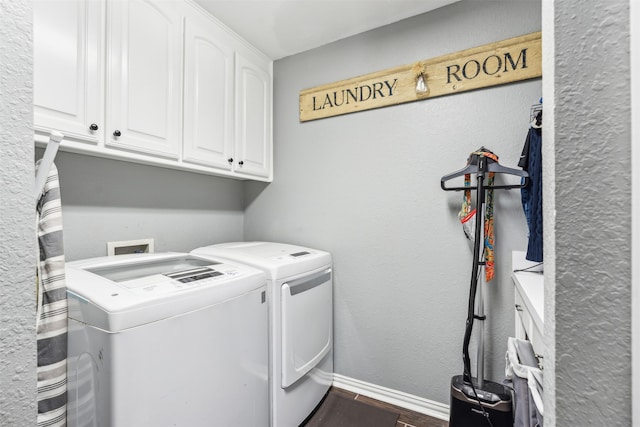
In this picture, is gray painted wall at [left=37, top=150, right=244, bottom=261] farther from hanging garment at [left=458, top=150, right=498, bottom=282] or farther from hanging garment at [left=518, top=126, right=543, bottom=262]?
hanging garment at [left=518, top=126, right=543, bottom=262]

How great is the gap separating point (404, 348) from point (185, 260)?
143cm

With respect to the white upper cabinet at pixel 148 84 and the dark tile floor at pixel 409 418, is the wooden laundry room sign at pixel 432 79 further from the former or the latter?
the dark tile floor at pixel 409 418

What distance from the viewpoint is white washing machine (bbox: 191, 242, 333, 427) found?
1.45 m

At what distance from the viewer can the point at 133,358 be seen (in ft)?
2.81

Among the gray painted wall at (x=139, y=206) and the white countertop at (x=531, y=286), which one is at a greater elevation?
the gray painted wall at (x=139, y=206)

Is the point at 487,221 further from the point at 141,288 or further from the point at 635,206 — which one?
the point at 141,288

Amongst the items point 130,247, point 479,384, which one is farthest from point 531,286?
point 130,247

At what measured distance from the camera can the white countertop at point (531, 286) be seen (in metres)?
0.86

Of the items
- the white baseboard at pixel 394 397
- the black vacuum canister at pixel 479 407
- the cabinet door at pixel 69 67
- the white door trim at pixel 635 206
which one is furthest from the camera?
the white baseboard at pixel 394 397

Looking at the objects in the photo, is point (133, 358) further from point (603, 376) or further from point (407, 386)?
point (407, 386)

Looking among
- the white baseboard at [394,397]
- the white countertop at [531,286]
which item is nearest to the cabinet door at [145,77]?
the white countertop at [531,286]

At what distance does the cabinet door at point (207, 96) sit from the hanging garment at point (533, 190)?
1687mm

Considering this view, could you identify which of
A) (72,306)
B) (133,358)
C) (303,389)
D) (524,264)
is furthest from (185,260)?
(524,264)

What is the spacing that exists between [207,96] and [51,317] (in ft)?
4.36
